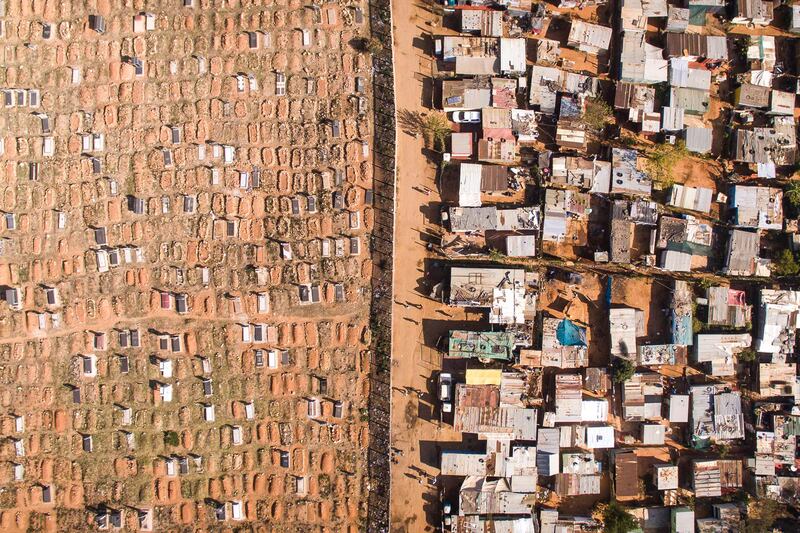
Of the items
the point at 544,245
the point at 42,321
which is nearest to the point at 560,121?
the point at 544,245

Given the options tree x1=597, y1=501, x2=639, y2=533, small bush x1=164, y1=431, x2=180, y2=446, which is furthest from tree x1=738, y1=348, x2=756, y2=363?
small bush x1=164, y1=431, x2=180, y2=446

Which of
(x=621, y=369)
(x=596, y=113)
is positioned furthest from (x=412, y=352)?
(x=596, y=113)

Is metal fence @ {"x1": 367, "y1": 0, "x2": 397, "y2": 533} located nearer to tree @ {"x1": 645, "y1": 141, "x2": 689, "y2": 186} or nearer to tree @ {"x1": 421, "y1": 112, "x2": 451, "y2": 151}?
tree @ {"x1": 421, "y1": 112, "x2": 451, "y2": 151}

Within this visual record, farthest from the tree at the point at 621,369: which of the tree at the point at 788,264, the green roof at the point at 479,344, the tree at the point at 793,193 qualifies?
the tree at the point at 793,193

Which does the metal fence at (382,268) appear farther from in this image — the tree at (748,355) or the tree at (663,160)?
the tree at (748,355)

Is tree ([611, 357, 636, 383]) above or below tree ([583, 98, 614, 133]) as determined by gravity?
below

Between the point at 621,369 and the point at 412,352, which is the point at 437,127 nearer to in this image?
the point at 412,352
